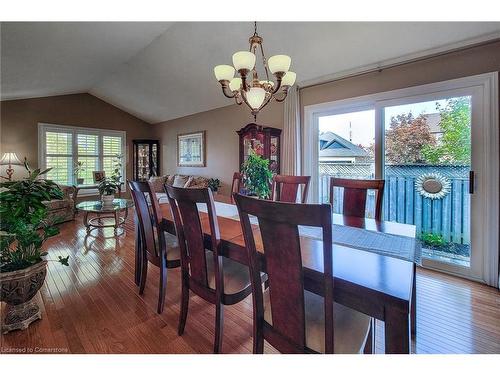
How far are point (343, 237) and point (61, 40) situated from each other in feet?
13.3

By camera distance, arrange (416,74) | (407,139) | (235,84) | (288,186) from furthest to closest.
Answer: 1. (407,139)
2. (416,74)
3. (288,186)
4. (235,84)

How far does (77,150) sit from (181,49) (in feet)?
13.7

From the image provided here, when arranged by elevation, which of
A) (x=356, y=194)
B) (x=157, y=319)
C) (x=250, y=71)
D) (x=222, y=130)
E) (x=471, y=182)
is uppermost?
(x=222, y=130)

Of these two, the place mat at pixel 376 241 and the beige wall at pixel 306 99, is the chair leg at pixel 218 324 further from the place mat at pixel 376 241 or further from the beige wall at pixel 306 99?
the beige wall at pixel 306 99

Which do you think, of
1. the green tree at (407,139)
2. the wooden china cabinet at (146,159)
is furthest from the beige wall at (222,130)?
the green tree at (407,139)

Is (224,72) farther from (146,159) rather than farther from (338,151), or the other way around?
(146,159)

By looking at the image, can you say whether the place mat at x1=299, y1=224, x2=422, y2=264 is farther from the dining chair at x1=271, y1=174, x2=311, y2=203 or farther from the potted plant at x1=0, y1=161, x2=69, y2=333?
the potted plant at x1=0, y1=161, x2=69, y2=333

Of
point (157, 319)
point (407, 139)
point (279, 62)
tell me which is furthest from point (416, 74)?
point (157, 319)

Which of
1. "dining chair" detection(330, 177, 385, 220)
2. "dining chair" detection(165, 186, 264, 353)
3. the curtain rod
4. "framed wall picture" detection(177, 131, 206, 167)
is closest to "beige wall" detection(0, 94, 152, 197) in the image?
"framed wall picture" detection(177, 131, 206, 167)

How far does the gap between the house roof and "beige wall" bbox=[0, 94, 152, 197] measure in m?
5.53

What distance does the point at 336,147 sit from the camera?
11.5ft

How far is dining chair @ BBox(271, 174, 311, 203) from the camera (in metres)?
2.45

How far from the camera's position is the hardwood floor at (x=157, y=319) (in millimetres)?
1565
